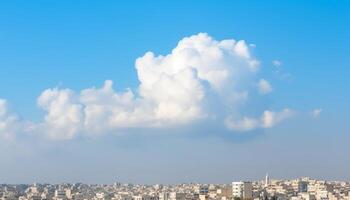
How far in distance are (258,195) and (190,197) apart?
47.4 ft

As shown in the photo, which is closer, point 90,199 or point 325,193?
point 325,193

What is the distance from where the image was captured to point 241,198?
150 metres

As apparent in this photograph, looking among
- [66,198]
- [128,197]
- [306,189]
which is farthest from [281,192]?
[66,198]

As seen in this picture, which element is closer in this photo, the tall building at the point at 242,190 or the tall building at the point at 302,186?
the tall building at the point at 242,190

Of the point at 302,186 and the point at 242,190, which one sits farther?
the point at 302,186

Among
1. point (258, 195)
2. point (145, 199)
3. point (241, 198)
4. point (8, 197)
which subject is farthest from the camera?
point (8, 197)

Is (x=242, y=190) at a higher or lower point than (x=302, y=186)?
lower

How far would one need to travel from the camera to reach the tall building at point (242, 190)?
15443cm

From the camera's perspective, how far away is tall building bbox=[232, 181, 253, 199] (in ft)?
507

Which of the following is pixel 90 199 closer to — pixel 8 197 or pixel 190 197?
pixel 8 197

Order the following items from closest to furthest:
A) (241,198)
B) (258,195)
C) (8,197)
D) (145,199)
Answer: (241,198) → (258,195) → (145,199) → (8,197)

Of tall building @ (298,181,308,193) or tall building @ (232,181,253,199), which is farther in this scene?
tall building @ (298,181,308,193)

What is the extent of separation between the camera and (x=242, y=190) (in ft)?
511

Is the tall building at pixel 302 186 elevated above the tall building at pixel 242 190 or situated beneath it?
elevated above
